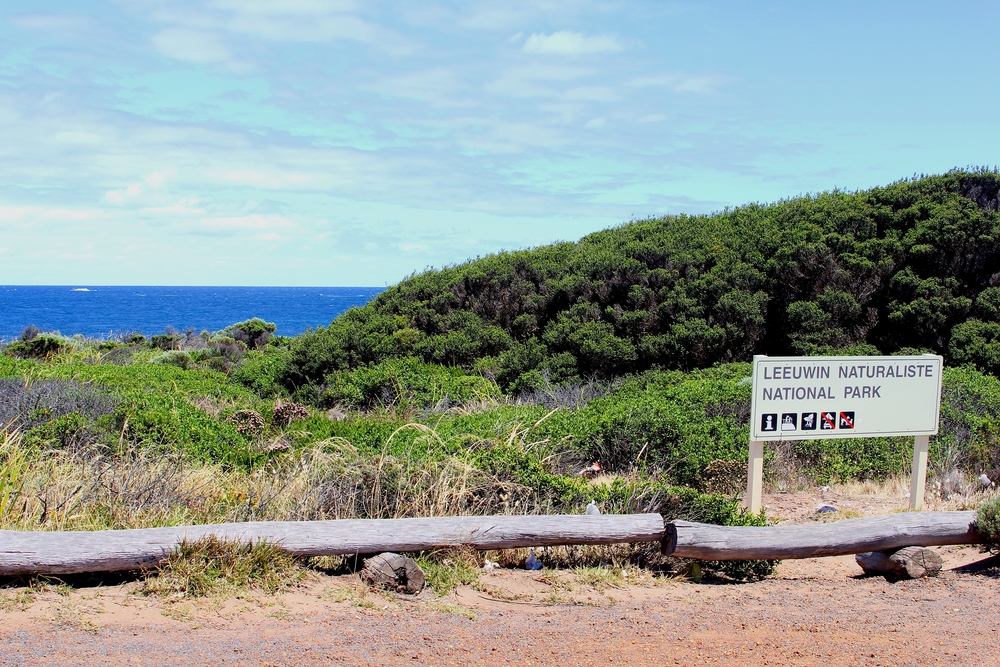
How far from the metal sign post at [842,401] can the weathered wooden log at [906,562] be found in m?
1.09

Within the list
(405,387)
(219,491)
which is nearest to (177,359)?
(405,387)

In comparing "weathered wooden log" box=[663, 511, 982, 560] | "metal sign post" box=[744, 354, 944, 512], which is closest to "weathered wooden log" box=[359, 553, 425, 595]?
"weathered wooden log" box=[663, 511, 982, 560]

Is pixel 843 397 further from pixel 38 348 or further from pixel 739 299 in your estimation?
pixel 38 348

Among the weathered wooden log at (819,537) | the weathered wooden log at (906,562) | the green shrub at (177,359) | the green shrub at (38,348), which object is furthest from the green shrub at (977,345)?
the green shrub at (38,348)

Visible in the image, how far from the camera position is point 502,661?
4332 millimetres

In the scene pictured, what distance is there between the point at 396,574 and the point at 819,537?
9.66ft

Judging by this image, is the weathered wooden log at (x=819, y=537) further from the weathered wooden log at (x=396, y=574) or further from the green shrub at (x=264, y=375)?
the green shrub at (x=264, y=375)

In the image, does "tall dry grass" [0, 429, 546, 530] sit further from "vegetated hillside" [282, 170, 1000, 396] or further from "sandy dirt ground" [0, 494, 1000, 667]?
"vegetated hillside" [282, 170, 1000, 396]

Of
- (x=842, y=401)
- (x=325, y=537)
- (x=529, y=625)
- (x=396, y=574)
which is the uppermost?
(x=842, y=401)

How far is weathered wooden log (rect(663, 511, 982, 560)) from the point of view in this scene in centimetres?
567

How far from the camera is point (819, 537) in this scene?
19.3 feet

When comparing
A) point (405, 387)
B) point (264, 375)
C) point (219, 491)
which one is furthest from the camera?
point (264, 375)

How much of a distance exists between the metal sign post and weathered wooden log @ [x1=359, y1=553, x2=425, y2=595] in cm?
302

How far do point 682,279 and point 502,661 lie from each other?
9.85 m
